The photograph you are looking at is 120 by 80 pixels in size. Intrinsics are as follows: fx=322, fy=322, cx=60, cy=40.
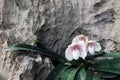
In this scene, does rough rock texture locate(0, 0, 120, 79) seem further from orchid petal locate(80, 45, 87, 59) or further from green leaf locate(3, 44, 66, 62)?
orchid petal locate(80, 45, 87, 59)

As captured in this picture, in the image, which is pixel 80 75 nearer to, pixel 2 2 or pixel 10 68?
pixel 10 68

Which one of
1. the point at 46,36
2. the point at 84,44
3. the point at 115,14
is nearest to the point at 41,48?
the point at 46,36

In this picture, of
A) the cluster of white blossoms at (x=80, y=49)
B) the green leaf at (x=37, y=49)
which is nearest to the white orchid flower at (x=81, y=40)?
the cluster of white blossoms at (x=80, y=49)

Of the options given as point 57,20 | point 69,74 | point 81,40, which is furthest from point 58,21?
point 69,74

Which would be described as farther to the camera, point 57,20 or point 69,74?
point 57,20

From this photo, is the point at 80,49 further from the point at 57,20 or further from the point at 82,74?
the point at 57,20
